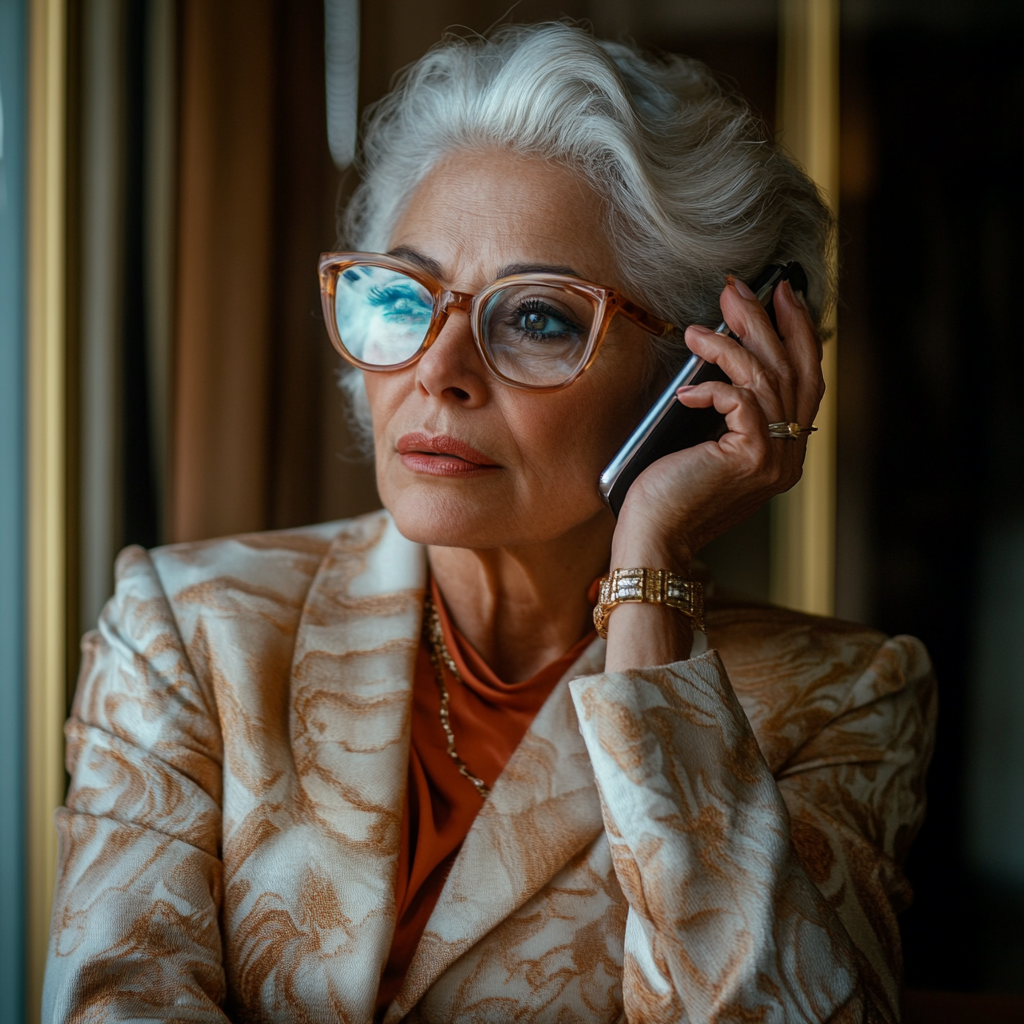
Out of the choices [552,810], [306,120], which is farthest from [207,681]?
[306,120]

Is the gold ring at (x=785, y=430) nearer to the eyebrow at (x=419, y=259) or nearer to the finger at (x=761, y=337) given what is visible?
the finger at (x=761, y=337)

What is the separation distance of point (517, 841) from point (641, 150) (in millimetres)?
1010

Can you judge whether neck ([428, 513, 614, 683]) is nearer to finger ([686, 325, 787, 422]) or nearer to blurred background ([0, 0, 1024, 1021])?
finger ([686, 325, 787, 422])

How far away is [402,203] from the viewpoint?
1506 millimetres

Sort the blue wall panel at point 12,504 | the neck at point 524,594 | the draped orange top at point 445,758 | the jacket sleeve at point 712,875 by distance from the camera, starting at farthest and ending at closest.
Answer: the blue wall panel at point 12,504 → the neck at point 524,594 → the draped orange top at point 445,758 → the jacket sleeve at point 712,875

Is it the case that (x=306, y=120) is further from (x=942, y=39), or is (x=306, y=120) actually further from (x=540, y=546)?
(x=942, y=39)

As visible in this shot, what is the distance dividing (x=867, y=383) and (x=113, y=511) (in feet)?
5.62

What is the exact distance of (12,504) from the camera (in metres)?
1.80

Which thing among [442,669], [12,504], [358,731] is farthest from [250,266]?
[358,731]

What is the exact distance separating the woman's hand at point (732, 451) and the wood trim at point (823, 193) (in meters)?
0.62

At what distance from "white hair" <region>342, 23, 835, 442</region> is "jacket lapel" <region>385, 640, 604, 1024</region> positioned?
0.61 meters

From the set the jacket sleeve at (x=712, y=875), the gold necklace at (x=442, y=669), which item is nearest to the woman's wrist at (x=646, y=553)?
the jacket sleeve at (x=712, y=875)

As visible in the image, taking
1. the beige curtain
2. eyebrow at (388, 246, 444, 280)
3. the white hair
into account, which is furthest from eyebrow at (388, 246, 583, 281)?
the beige curtain

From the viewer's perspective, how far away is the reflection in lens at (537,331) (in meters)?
1.23
